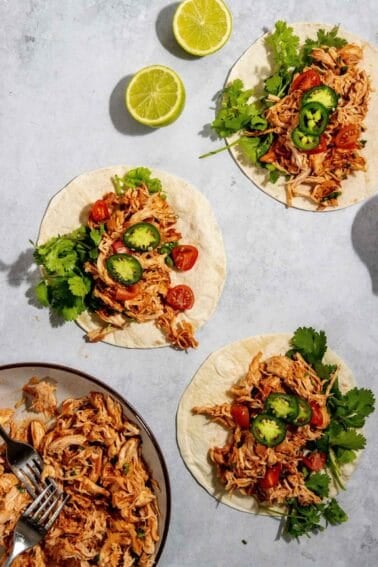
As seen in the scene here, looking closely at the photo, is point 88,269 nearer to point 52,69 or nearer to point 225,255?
point 225,255

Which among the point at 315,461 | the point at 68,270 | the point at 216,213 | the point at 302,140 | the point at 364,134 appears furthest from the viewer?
the point at 216,213

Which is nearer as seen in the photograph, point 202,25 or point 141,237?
point 141,237

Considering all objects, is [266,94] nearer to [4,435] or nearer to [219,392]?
[219,392]

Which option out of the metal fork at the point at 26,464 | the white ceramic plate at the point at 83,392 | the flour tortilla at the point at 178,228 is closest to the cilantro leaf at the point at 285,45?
the flour tortilla at the point at 178,228

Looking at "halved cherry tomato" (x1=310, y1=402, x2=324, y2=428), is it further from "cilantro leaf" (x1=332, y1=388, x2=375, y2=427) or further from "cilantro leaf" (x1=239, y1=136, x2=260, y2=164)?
"cilantro leaf" (x1=239, y1=136, x2=260, y2=164)

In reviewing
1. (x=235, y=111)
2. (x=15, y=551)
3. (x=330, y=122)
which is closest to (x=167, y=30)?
(x=235, y=111)

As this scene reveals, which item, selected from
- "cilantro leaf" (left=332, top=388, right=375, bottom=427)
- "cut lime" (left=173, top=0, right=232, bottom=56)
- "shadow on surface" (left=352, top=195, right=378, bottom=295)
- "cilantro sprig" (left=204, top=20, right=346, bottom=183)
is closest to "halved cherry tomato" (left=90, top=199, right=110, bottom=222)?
"cilantro sprig" (left=204, top=20, right=346, bottom=183)

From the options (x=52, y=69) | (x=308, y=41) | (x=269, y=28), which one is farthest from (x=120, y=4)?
(x=308, y=41)
